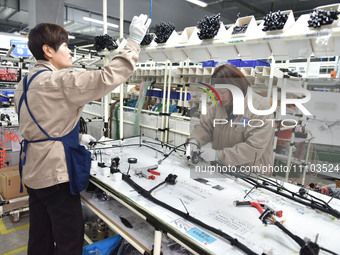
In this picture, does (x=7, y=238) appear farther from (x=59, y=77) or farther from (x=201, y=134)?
(x=201, y=134)

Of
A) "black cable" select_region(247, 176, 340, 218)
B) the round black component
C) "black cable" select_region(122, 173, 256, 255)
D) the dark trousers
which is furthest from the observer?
the round black component

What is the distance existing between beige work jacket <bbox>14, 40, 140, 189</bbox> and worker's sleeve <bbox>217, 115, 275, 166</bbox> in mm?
679

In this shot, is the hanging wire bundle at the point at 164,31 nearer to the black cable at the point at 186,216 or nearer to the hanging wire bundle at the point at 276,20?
the hanging wire bundle at the point at 276,20

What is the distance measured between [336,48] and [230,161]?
0.75 metres

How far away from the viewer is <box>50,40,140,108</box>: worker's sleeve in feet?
3.72

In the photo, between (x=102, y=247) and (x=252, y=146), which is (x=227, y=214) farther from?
(x=102, y=247)

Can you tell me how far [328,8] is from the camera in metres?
1.01

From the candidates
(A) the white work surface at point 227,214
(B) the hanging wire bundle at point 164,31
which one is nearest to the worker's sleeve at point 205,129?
(A) the white work surface at point 227,214

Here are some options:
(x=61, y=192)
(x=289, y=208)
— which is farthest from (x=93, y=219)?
(x=289, y=208)

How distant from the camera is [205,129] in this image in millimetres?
1354

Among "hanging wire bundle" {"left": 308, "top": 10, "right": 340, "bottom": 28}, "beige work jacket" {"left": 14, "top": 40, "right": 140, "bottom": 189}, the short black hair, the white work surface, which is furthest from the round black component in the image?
"hanging wire bundle" {"left": 308, "top": 10, "right": 340, "bottom": 28}

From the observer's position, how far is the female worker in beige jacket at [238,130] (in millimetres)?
1110

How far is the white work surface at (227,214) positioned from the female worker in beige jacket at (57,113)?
0.31 m

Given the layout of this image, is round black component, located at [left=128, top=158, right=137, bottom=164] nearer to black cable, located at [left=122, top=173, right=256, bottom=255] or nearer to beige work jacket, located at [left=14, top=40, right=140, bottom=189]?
black cable, located at [left=122, top=173, right=256, bottom=255]
